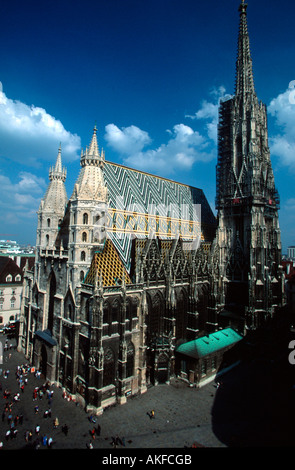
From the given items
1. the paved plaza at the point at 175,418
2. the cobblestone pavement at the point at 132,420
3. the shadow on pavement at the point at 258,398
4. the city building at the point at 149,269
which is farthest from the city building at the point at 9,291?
the shadow on pavement at the point at 258,398

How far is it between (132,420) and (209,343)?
17.0 meters

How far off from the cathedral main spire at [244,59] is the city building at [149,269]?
22cm

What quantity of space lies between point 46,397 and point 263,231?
43532 mm

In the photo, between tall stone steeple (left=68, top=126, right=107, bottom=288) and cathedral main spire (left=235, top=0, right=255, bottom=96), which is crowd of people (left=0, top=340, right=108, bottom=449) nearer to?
tall stone steeple (left=68, top=126, right=107, bottom=288)

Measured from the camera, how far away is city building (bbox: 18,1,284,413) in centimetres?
3441

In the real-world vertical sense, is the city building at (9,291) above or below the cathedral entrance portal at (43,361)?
→ above

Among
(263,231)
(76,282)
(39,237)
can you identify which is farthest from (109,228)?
(263,231)

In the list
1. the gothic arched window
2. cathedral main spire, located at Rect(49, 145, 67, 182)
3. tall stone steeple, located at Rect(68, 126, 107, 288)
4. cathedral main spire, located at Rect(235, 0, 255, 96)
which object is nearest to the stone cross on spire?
tall stone steeple, located at Rect(68, 126, 107, 288)

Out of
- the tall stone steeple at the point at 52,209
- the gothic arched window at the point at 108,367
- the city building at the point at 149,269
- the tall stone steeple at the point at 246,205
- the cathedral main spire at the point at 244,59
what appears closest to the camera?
the gothic arched window at the point at 108,367

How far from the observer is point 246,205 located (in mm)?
53094

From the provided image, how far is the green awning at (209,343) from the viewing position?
3922 centimetres

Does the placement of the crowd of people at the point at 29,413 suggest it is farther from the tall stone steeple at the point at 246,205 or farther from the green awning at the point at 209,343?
the tall stone steeple at the point at 246,205
